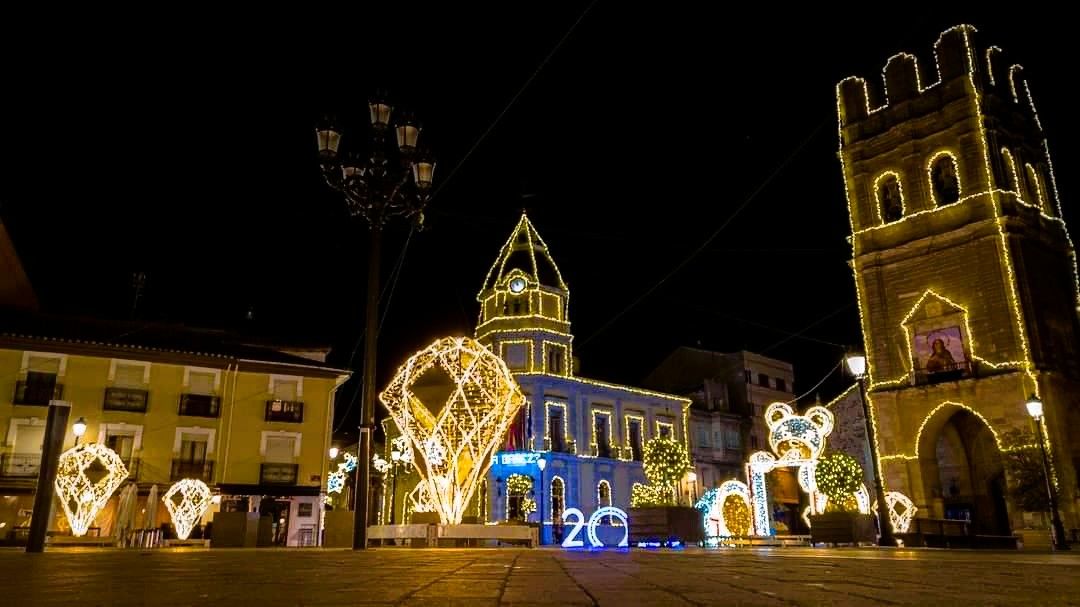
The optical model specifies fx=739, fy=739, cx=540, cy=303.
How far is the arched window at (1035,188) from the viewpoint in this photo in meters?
29.7

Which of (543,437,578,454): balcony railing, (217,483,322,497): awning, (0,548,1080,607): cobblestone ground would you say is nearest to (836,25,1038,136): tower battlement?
(543,437,578,454): balcony railing

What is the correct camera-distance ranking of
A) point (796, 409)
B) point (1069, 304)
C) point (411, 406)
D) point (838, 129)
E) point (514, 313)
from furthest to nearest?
point (796, 409) → point (514, 313) → point (838, 129) → point (1069, 304) → point (411, 406)

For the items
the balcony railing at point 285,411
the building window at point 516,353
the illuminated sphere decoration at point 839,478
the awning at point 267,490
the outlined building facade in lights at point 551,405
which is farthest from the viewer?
the building window at point 516,353

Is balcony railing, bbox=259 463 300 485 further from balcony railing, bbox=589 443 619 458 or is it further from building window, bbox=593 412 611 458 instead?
building window, bbox=593 412 611 458

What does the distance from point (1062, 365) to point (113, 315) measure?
138 feet

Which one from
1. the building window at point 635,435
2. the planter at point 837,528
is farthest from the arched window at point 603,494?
the planter at point 837,528

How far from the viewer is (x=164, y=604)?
2.71 m

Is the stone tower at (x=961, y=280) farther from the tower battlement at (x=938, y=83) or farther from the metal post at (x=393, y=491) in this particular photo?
the metal post at (x=393, y=491)

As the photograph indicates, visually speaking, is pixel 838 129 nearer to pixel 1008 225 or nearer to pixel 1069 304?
pixel 1008 225

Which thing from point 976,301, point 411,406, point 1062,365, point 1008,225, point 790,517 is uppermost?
point 1008,225

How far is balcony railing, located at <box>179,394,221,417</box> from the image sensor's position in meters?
31.6

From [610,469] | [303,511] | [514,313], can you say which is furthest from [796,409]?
[303,511]

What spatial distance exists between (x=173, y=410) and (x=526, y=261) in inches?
816

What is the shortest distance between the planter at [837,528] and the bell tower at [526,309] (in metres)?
23.4
